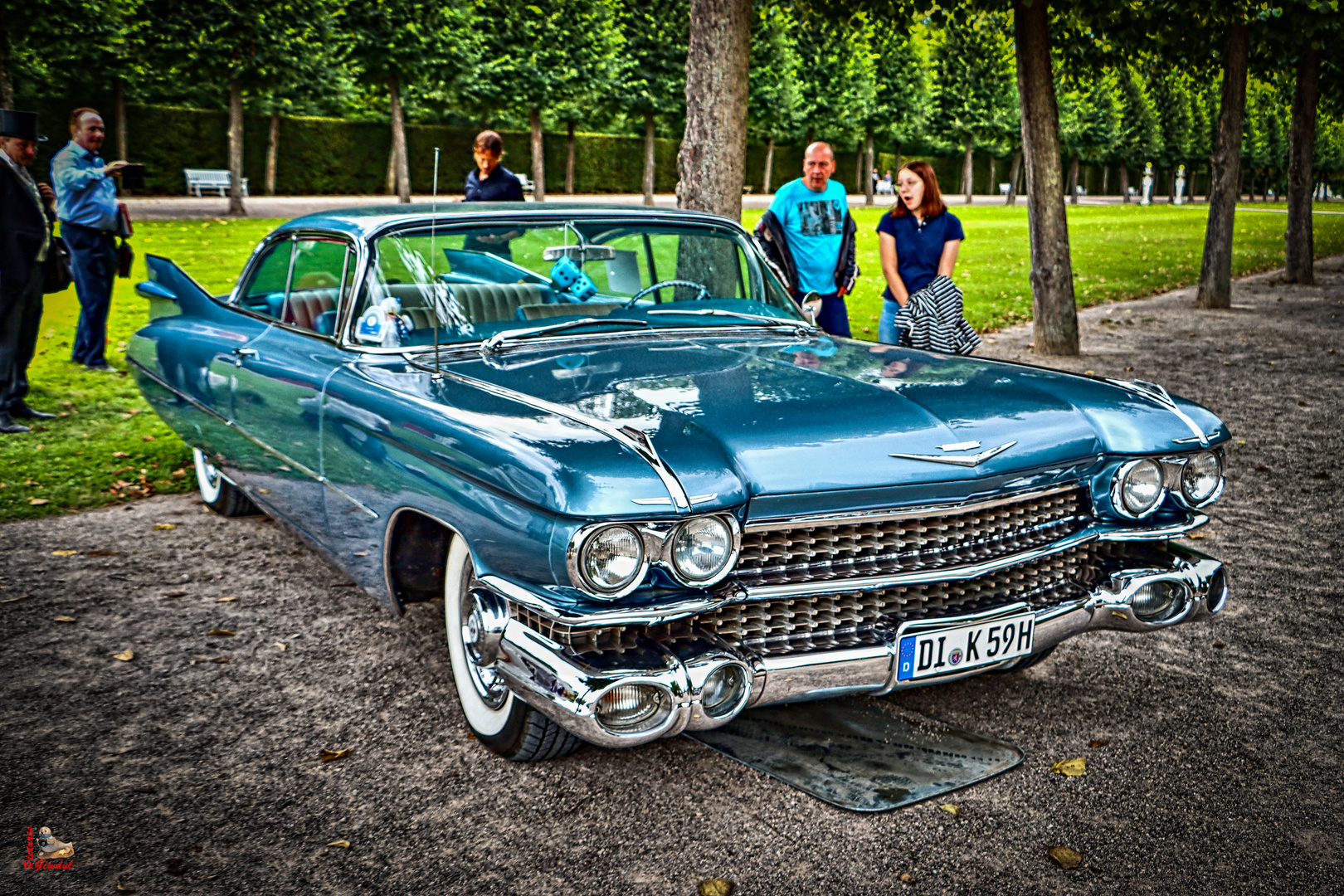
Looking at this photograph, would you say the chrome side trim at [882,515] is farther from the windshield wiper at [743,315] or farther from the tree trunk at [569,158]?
the tree trunk at [569,158]

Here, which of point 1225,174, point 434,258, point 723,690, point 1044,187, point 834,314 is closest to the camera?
point 723,690

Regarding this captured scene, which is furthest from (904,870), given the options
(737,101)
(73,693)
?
(737,101)

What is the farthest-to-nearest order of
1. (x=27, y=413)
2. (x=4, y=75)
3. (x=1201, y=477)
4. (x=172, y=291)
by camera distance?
(x=4, y=75)
(x=27, y=413)
(x=172, y=291)
(x=1201, y=477)

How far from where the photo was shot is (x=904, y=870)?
116 inches

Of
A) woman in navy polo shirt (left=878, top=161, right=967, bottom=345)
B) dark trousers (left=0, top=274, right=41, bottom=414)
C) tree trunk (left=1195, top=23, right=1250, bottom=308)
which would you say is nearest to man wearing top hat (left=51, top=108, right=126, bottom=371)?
dark trousers (left=0, top=274, right=41, bottom=414)

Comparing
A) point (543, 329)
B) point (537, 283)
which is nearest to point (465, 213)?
point (537, 283)

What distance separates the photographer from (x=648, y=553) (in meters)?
2.87

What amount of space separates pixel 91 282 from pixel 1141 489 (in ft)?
28.1

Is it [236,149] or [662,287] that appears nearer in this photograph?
[662,287]

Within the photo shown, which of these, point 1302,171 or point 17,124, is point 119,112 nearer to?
point 17,124

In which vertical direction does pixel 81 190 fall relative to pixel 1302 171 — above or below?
below

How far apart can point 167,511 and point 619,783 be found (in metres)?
3.93

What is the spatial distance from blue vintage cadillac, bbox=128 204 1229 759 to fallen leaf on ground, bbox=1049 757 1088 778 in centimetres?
43

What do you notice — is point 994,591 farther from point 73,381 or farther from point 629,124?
point 629,124
